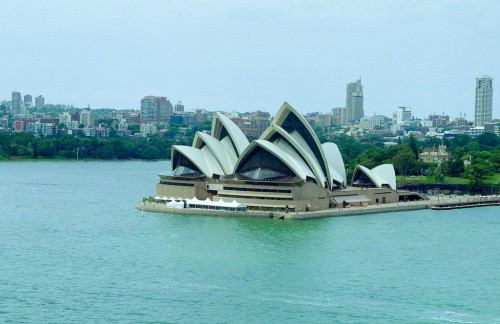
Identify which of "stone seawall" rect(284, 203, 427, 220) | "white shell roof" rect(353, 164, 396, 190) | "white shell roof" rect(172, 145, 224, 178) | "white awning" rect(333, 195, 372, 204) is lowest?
"stone seawall" rect(284, 203, 427, 220)

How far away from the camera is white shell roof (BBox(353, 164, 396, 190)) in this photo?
146 ft

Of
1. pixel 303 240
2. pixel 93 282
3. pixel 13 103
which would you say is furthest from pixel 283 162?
pixel 13 103

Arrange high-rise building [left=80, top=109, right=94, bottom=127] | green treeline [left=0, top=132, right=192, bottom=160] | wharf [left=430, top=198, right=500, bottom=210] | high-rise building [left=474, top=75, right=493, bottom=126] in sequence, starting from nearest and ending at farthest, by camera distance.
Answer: wharf [left=430, top=198, right=500, bottom=210], green treeline [left=0, top=132, right=192, bottom=160], high-rise building [left=80, top=109, right=94, bottom=127], high-rise building [left=474, top=75, right=493, bottom=126]

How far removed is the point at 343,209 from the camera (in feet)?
131

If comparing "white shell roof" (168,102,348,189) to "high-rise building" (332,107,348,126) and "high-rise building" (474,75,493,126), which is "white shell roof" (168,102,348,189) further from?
"high-rise building" (332,107,348,126)

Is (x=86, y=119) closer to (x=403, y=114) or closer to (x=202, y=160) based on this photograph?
(x=403, y=114)

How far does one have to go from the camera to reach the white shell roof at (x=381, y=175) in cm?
4442

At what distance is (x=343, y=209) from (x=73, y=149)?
185 feet

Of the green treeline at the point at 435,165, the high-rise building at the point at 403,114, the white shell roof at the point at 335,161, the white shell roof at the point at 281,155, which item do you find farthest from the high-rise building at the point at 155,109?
the white shell roof at the point at 281,155

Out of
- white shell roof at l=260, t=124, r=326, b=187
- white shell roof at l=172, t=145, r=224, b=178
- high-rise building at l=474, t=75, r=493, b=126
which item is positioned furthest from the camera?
high-rise building at l=474, t=75, r=493, b=126

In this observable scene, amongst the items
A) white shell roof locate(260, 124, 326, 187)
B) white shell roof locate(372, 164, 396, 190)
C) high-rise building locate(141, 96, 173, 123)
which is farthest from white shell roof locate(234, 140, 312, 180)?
high-rise building locate(141, 96, 173, 123)

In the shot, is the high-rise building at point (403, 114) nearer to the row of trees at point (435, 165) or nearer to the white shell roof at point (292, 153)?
the row of trees at point (435, 165)

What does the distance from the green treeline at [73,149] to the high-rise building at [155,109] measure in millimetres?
68969

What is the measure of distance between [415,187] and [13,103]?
146991 mm
